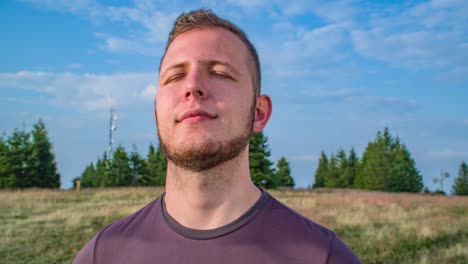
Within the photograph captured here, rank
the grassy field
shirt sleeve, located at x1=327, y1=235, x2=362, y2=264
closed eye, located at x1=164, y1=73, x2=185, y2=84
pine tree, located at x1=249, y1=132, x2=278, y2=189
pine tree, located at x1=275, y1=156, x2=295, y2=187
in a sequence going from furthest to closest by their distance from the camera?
1. pine tree, located at x1=275, y1=156, x2=295, y2=187
2. pine tree, located at x1=249, y1=132, x2=278, y2=189
3. the grassy field
4. closed eye, located at x1=164, y1=73, x2=185, y2=84
5. shirt sleeve, located at x1=327, y1=235, x2=362, y2=264

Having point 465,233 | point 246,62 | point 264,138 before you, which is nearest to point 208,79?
point 246,62

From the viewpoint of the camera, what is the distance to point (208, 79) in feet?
7.78

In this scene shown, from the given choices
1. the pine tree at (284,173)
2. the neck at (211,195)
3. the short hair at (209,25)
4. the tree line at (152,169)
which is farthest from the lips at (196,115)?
the pine tree at (284,173)

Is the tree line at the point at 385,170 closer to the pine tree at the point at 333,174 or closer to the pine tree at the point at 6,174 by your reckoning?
the pine tree at the point at 333,174

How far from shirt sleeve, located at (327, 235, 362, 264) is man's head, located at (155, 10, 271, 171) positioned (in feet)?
2.41

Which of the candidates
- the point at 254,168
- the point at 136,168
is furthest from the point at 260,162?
the point at 136,168

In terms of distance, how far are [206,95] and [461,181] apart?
235 feet

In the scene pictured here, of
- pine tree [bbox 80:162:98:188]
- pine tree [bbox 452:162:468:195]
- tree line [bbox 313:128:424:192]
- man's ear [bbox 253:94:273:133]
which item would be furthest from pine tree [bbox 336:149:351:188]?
man's ear [bbox 253:94:273:133]

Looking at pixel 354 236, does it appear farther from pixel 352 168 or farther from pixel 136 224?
pixel 352 168

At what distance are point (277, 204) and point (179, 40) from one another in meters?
1.13

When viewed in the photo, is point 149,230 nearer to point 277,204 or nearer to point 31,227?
point 277,204

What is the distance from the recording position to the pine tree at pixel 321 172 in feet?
216

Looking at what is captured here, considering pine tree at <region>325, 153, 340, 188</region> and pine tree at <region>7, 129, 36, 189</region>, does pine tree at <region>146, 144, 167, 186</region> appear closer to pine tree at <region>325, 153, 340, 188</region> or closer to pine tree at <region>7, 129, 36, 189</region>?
pine tree at <region>7, 129, 36, 189</region>

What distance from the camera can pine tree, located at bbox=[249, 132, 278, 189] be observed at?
39397 mm
